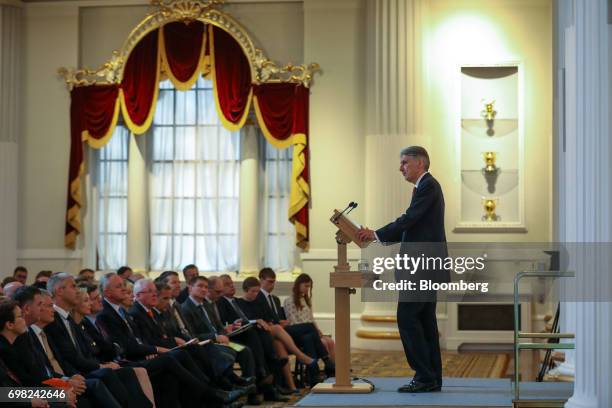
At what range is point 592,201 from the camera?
6480 mm

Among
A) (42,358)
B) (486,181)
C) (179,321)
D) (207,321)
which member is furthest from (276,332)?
(486,181)

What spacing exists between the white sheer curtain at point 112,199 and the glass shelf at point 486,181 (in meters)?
4.82

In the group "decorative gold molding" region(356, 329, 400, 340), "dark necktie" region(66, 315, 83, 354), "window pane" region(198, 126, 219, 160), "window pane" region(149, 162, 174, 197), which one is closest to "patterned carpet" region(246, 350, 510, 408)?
"decorative gold molding" region(356, 329, 400, 340)

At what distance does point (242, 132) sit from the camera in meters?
15.1

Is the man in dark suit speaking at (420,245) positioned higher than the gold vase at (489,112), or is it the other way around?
the gold vase at (489,112)

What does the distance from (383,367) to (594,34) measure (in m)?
6.20

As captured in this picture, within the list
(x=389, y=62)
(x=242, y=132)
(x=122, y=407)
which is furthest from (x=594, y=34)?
(x=242, y=132)

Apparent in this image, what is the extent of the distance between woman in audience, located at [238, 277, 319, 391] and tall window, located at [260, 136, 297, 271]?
3.85 meters

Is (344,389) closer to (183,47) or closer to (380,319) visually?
(380,319)

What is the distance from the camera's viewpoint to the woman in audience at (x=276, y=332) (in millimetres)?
10438

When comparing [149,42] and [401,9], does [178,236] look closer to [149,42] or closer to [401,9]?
[149,42]

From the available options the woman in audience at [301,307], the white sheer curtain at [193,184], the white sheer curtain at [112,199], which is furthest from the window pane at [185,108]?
the woman in audience at [301,307]

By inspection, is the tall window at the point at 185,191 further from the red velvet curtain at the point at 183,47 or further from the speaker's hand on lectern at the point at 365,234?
the speaker's hand on lectern at the point at 365,234

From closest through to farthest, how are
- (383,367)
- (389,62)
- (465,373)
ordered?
(465,373) → (383,367) → (389,62)
